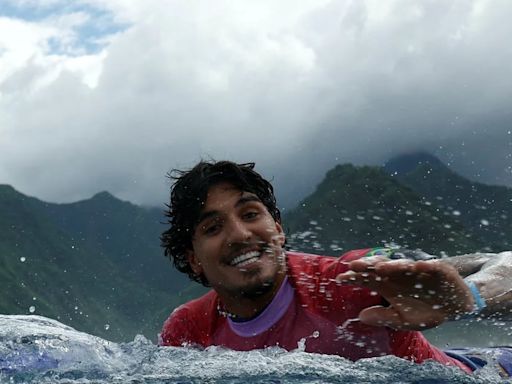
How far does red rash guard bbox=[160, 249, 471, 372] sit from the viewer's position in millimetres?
4844

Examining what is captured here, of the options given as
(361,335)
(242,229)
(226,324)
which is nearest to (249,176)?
(242,229)

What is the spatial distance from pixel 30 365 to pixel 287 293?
1.76 meters

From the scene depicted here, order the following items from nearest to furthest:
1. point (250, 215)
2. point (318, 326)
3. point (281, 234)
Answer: point (318, 326), point (250, 215), point (281, 234)

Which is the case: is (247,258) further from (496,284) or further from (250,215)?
(496,284)

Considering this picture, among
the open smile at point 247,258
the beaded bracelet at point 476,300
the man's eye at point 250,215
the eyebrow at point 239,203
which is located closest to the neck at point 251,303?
the open smile at point 247,258

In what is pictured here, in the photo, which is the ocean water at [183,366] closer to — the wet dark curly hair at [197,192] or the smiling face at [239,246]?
the smiling face at [239,246]

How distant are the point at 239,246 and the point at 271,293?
40 cm

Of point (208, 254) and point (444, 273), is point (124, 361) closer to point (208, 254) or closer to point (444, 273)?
point (208, 254)

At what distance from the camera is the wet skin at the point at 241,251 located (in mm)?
5230

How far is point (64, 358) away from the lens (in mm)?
4793

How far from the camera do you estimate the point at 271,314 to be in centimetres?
526

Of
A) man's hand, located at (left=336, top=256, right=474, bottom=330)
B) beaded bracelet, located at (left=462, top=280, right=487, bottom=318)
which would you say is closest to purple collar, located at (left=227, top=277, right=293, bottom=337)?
man's hand, located at (left=336, top=256, right=474, bottom=330)

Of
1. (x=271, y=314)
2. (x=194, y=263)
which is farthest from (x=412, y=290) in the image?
(x=194, y=263)

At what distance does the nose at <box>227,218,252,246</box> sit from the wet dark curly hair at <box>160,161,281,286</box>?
0.40 meters
